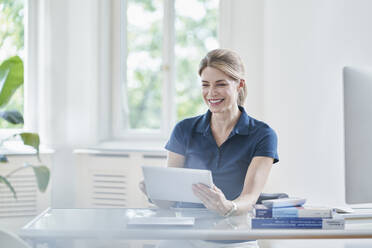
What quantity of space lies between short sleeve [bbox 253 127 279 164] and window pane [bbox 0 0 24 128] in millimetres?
2531

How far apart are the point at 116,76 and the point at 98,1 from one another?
646 mm

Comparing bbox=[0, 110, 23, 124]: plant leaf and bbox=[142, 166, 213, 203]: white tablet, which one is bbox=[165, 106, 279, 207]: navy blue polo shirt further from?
bbox=[0, 110, 23, 124]: plant leaf

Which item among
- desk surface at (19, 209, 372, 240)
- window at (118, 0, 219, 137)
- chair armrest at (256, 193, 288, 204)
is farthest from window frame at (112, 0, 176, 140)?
desk surface at (19, 209, 372, 240)

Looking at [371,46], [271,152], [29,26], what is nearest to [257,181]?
[271,152]

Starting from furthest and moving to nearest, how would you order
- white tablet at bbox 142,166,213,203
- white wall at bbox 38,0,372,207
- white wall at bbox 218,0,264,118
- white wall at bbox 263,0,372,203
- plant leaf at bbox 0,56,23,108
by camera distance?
white wall at bbox 218,0,264,118
plant leaf at bbox 0,56,23,108
white wall at bbox 38,0,372,207
white wall at bbox 263,0,372,203
white tablet at bbox 142,166,213,203

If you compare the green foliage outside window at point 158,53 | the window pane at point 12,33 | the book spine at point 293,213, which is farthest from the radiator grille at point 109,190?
the book spine at point 293,213

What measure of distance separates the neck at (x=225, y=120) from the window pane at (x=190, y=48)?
73.6 inches

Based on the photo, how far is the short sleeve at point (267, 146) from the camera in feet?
6.04

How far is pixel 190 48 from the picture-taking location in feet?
12.7

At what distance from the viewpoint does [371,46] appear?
2219 mm

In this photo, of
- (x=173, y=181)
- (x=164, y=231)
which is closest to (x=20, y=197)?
(x=173, y=181)

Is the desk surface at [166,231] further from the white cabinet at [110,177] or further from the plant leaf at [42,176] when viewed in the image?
the white cabinet at [110,177]

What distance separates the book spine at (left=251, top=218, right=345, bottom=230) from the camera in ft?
4.49

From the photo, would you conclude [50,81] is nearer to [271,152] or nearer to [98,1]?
[98,1]
